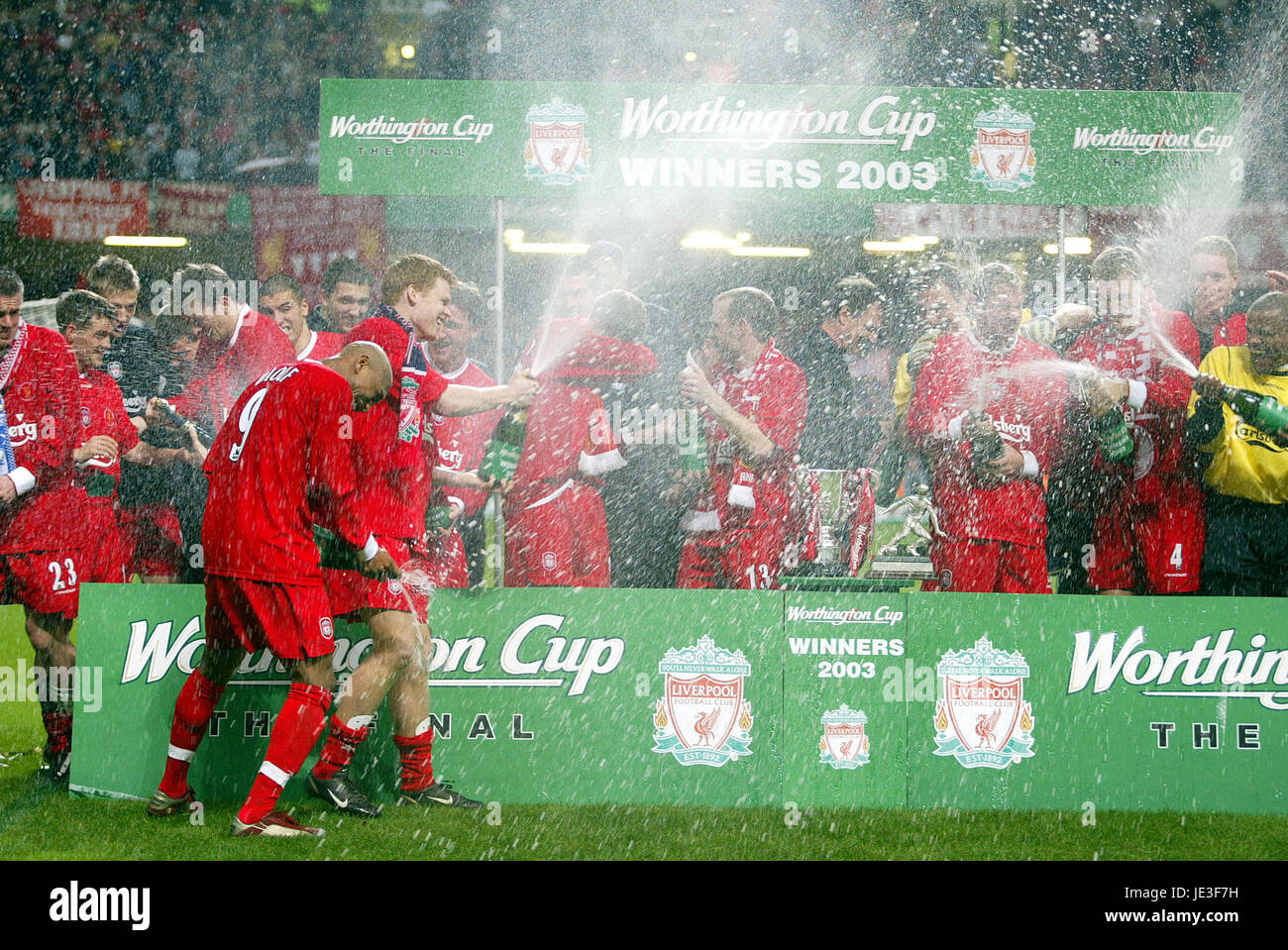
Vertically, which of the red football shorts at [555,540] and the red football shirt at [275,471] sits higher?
the red football shirt at [275,471]

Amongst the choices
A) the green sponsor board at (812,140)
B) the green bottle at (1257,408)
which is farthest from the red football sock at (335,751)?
the green bottle at (1257,408)

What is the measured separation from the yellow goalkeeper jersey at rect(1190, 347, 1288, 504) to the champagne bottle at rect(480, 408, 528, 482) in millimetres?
2727

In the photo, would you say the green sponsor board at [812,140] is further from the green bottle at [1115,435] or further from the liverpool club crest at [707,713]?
the liverpool club crest at [707,713]

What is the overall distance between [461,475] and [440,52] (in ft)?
12.8

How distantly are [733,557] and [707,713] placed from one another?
1138 millimetres

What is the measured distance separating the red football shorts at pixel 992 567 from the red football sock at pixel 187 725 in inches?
113

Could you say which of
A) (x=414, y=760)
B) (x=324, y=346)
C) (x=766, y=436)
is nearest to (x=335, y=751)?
(x=414, y=760)

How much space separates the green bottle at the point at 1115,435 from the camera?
191 inches

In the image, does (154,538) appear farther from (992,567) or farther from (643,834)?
(992,567)

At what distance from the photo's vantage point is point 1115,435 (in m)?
4.85

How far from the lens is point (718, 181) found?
5.09 meters

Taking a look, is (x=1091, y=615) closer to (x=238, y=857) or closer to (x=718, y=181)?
(x=718, y=181)

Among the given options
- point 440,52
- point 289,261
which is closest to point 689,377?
point 289,261

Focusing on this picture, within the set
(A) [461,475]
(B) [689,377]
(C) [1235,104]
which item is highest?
(C) [1235,104]
